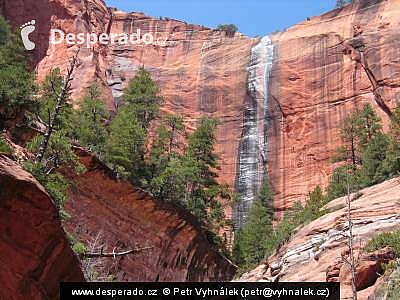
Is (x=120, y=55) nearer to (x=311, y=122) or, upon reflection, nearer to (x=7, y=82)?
(x=311, y=122)

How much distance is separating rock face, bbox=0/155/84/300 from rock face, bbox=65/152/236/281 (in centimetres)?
1227

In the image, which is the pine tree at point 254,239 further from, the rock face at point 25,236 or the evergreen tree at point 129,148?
the rock face at point 25,236

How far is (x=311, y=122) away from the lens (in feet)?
164

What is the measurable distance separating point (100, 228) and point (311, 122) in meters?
27.3

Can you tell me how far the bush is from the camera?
17.7 meters

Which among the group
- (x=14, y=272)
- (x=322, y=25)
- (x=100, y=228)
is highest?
(x=322, y=25)

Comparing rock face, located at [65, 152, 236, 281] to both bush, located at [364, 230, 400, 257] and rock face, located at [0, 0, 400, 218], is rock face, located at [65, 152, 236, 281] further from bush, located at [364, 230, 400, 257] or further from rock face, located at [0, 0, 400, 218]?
rock face, located at [0, 0, 400, 218]

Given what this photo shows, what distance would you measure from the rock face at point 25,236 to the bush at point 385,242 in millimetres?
10141

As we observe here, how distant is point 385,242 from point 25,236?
1135 cm

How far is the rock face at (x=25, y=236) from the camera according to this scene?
11367mm

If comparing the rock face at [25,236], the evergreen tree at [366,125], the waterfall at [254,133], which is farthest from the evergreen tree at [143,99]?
the rock face at [25,236]

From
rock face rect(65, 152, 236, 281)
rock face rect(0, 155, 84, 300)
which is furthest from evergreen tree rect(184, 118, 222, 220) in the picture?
rock face rect(0, 155, 84, 300)

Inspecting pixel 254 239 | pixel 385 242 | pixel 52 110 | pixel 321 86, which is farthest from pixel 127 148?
pixel 321 86

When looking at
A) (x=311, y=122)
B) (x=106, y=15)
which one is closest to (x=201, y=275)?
(x=311, y=122)
